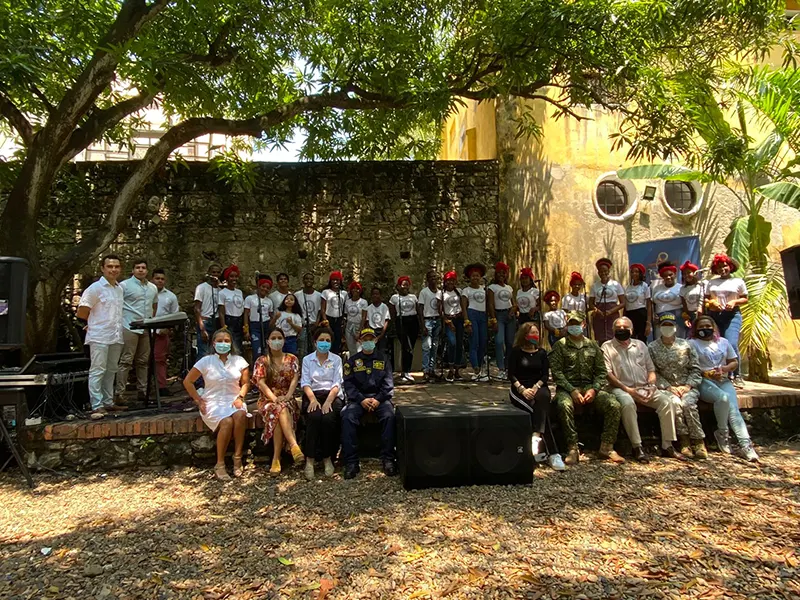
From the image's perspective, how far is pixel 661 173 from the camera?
8.92m

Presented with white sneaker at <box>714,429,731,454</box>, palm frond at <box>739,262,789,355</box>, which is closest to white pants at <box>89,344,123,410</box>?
white sneaker at <box>714,429,731,454</box>

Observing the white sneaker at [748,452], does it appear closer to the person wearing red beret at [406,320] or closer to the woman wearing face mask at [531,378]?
the woman wearing face mask at [531,378]

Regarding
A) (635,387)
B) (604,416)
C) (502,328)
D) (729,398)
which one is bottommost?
(604,416)

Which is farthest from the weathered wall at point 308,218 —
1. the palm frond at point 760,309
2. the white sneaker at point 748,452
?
the white sneaker at point 748,452

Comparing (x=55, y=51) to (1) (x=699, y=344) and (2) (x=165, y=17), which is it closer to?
(2) (x=165, y=17)

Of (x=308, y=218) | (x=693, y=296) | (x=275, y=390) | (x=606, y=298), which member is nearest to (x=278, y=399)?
(x=275, y=390)

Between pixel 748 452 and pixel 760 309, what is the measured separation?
2829mm

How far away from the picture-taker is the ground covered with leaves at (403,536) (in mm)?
2986

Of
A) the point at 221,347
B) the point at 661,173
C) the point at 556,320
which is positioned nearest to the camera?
the point at 221,347

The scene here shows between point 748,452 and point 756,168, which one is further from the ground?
point 756,168

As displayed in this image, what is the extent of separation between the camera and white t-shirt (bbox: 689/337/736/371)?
5.77 meters

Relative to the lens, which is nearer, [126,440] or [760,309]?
[126,440]

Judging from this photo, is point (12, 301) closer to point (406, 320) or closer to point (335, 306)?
point (335, 306)

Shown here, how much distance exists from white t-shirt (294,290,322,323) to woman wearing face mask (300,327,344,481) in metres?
2.22
